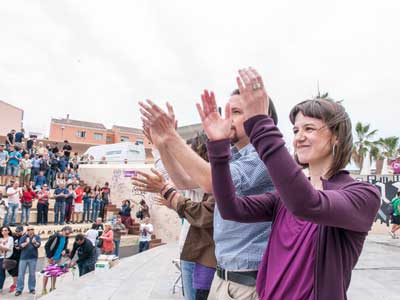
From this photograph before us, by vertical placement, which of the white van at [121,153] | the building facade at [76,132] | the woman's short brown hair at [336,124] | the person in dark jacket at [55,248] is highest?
the building facade at [76,132]

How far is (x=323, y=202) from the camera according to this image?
1.07 metres

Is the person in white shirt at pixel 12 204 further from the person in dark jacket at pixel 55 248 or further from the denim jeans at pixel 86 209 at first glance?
the person in dark jacket at pixel 55 248

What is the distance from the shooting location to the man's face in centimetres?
175

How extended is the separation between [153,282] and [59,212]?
826 centimetres

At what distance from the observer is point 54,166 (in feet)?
54.6

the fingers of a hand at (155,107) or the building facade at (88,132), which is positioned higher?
the building facade at (88,132)

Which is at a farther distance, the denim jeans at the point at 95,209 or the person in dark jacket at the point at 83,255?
the denim jeans at the point at 95,209

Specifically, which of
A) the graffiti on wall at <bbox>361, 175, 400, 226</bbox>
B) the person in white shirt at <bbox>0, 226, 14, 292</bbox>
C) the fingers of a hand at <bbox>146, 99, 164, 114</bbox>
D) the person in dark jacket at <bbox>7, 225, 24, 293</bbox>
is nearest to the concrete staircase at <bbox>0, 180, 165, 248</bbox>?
the person in dark jacket at <bbox>7, 225, 24, 293</bbox>

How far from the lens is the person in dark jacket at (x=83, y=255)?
9.05 metres

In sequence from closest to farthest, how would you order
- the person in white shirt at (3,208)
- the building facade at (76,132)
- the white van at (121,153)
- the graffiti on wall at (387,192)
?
the person in white shirt at (3,208) < the graffiti on wall at (387,192) < the white van at (121,153) < the building facade at (76,132)

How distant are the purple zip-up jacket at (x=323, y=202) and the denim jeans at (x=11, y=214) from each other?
12786mm

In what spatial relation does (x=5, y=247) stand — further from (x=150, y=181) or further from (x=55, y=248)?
(x=150, y=181)

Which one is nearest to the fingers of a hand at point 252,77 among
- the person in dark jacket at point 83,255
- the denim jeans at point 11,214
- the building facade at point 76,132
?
the person in dark jacket at point 83,255

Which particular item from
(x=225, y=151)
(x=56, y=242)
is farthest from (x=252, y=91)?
(x=56, y=242)
